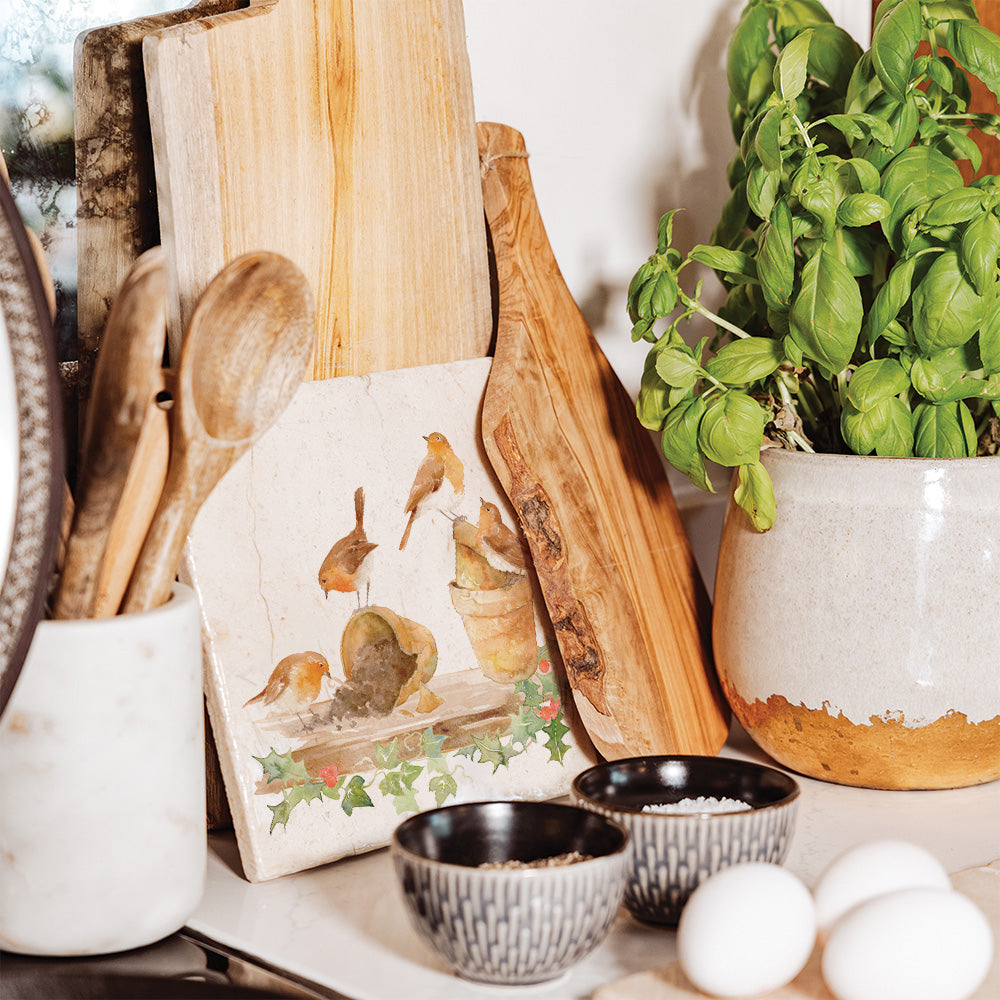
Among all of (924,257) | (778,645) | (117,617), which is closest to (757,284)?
(924,257)

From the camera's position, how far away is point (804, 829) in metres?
0.79

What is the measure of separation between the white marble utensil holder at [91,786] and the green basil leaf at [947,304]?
462mm

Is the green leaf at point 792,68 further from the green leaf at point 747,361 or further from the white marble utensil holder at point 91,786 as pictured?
the white marble utensil holder at point 91,786

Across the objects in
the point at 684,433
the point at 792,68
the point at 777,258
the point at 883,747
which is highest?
the point at 792,68

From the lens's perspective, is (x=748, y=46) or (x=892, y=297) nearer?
(x=892, y=297)

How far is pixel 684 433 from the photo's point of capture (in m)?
0.80

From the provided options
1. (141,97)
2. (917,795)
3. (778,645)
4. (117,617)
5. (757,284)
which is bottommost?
(917,795)

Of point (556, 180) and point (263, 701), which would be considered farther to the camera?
point (556, 180)

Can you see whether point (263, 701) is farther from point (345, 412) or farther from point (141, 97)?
point (141, 97)

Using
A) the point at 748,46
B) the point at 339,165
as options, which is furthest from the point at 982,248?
the point at 339,165

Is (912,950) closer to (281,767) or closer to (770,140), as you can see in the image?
(281,767)

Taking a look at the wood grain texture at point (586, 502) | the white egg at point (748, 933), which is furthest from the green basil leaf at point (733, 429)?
the white egg at point (748, 933)

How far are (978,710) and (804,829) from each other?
0.14 meters

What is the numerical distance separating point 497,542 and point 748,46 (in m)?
0.40
